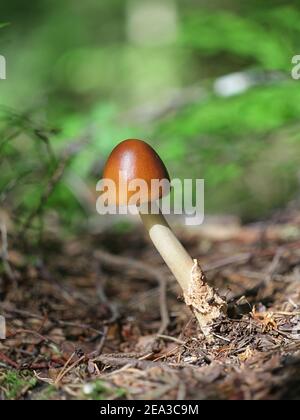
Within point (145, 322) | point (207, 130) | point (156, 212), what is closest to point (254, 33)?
point (207, 130)

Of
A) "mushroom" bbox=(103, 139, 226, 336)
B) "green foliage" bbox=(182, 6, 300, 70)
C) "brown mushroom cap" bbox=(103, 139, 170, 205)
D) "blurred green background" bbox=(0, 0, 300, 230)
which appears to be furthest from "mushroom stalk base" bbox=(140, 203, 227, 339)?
"green foliage" bbox=(182, 6, 300, 70)

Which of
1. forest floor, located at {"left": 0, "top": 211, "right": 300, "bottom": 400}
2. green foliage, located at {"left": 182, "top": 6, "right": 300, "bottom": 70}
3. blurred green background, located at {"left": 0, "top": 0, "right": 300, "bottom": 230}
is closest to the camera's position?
A: forest floor, located at {"left": 0, "top": 211, "right": 300, "bottom": 400}

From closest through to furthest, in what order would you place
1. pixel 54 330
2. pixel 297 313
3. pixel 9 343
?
1. pixel 297 313
2. pixel 9 343
3. pixel 54 330

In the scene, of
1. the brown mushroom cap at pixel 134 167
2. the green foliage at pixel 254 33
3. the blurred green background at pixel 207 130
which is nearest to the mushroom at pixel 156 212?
the brown mushroom cap at pixel 134 167

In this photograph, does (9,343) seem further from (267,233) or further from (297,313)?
(267,233)

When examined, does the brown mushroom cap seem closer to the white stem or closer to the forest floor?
the white stem

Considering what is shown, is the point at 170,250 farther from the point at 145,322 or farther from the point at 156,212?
the point at 145,322

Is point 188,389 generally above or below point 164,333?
below
